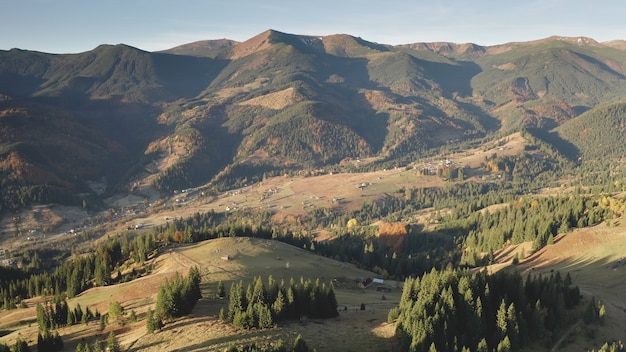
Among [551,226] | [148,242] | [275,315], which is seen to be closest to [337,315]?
[275,315]

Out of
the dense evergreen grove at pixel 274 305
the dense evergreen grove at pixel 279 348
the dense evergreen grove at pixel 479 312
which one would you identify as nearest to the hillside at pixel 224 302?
the dense evergreen grove at pixel 274 305

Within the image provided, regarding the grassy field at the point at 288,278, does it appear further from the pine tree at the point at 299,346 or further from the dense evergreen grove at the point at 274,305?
the pine tree at the point at 299,346

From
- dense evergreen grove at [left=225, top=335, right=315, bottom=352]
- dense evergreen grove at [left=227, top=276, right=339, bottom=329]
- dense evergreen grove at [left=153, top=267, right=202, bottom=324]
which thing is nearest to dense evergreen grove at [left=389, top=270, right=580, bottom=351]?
dense evergreen grove at [left=227, top=276, right=339, bottom=329]

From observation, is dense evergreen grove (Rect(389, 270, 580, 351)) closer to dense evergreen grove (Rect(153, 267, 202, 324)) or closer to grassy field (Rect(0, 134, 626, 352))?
grassy field (Rect(0, 134, 626, 352))

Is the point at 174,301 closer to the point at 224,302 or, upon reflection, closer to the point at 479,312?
the point at 224,302

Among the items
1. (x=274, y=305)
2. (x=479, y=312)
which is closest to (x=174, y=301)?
(x=274, y=305)

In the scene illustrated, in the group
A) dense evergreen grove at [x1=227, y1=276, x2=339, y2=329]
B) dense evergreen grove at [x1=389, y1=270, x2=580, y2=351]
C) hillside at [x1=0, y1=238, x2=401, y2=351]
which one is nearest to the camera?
dense evergreen grove at [x1=389, y1=270, x2=580, y2=351]
